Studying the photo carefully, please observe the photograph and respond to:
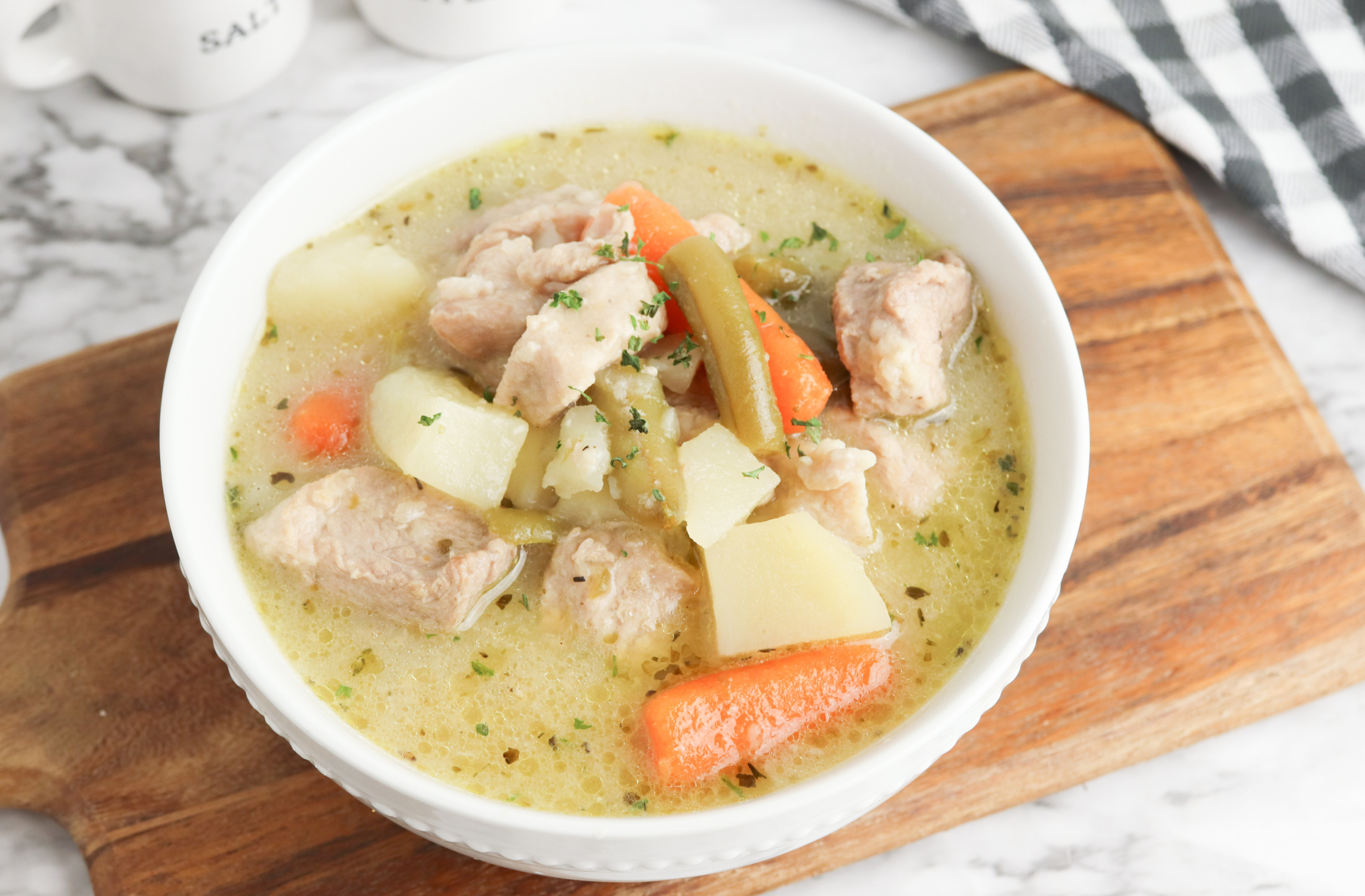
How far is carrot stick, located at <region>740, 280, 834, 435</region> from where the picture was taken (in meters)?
2.45

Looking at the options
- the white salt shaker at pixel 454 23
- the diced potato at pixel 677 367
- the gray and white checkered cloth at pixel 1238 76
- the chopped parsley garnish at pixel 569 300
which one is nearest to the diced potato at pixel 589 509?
the diced potato at pixel 677 367

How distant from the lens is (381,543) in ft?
7.70

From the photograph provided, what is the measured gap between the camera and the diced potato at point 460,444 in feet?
7.63

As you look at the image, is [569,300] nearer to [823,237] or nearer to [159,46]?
[823,237]

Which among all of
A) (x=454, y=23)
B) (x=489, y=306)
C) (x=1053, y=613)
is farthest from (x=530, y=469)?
(x=454, y=23)

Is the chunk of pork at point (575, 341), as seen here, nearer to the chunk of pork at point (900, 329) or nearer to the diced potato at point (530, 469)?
the diced potato at point (530, 469)

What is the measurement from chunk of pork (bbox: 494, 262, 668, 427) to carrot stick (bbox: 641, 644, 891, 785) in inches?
24.6

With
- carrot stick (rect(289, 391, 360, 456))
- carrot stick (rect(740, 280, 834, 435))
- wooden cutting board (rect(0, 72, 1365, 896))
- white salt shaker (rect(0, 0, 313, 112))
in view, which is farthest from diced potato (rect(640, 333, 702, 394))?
white salt shaker (rect(0, 0, 313, 112))

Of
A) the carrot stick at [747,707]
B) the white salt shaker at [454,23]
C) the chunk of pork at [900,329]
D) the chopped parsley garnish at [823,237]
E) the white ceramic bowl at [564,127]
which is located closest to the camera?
the white ceramic bowl at [564,127]

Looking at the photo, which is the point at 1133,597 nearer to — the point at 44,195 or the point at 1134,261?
the point at 1134,261

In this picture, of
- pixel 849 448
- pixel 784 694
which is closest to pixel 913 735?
pixel 784 694

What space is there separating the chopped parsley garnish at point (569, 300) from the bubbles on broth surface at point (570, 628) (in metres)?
0.37

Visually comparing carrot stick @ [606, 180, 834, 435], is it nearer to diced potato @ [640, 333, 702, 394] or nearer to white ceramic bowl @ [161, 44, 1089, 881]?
diced potato @ [640, 333, 702, 394]

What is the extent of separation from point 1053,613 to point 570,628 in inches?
50.5
